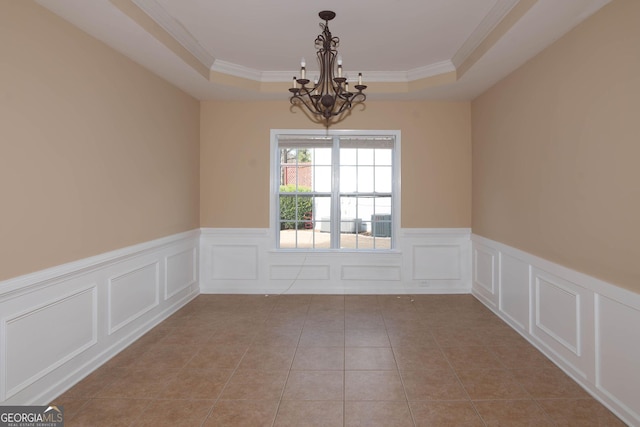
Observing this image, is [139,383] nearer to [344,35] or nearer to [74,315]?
[74,315]

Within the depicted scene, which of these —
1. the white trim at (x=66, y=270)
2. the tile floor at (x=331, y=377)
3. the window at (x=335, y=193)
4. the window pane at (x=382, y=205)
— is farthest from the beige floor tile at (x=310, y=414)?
the window pane at (x=382, y=205)

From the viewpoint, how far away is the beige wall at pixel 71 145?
2387mm

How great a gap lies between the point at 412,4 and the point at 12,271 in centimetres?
343

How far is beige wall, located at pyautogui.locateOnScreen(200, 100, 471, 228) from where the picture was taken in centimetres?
545

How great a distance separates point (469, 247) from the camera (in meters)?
A: 5.47

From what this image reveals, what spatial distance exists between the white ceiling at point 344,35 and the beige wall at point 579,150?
25cm

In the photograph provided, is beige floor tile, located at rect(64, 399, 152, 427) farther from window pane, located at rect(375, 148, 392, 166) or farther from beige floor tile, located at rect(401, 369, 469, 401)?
window pane, located at rect(375, 148, 392, 166)

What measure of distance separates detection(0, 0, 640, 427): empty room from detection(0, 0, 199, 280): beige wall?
2 centimetres

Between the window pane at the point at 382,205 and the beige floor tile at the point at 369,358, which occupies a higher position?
the window pane at the point at 382,205

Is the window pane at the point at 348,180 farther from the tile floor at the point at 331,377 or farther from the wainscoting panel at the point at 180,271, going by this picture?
the wainscoting panel at the point at 180,271

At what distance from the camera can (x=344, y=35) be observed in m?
3.78

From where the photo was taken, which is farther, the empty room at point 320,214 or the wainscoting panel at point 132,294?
the wainscoting panel at point 132,294

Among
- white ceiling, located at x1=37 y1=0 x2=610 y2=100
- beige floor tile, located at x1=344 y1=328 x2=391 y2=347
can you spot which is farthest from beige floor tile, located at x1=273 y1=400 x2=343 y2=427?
white ceiling, located at x1=37 y1=0 x2=610 y2=100
